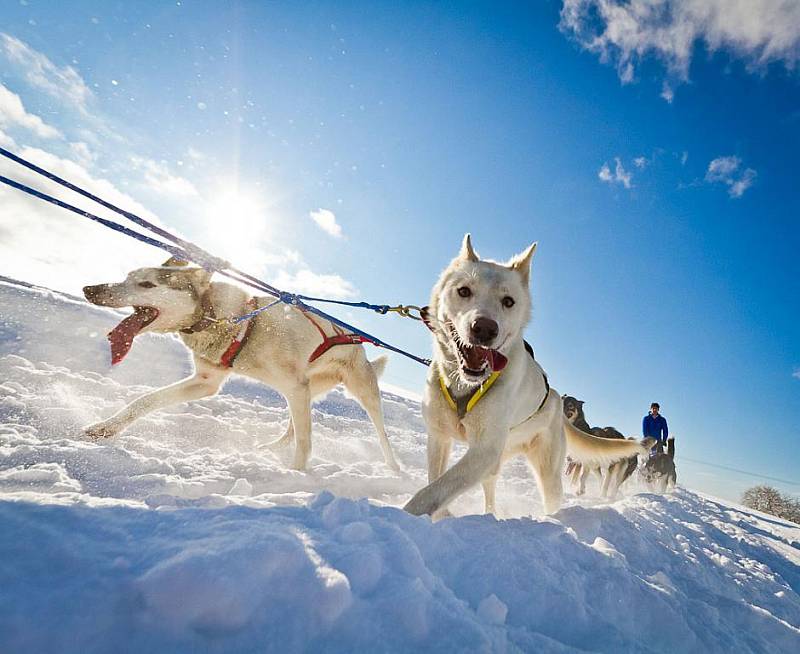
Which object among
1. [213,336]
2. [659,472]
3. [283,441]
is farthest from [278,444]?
[659,472]

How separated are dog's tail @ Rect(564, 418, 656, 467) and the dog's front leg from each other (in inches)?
90.7

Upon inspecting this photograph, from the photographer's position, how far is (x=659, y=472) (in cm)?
1023

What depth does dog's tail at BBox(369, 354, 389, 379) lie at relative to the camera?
538 centimetres

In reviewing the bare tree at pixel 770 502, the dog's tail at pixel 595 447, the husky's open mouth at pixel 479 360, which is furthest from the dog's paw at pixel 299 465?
the bare tree at pixel 770 502

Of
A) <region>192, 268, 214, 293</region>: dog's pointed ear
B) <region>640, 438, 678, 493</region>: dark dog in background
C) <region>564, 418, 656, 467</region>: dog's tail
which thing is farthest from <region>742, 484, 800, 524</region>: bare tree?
<region>192, 268, 214, 293</region>: dog's pointed ear

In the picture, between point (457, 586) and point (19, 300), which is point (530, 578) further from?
point (19, 300)

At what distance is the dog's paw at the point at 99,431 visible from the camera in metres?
Answer: 3.13

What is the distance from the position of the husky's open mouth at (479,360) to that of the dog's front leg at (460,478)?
403 millimetres

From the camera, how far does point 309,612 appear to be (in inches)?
31.2

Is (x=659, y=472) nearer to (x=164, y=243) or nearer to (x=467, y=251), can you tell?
(x=467, y=251)

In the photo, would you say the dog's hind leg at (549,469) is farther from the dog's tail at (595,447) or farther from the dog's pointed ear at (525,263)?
the dog's pointed ear at (525,263)

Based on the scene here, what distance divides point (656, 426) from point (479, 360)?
36.2 ft

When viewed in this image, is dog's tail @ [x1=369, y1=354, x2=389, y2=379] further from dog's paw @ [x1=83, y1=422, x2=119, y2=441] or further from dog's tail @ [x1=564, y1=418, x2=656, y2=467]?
dog's paw @ [x1=83, y1=422, x2=119, y2=441]

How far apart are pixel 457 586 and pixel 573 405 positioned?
8.80 m
